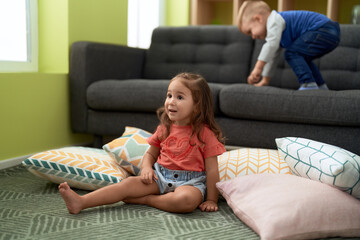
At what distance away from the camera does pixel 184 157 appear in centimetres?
155

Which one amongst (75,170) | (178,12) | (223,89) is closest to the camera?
(75,170)

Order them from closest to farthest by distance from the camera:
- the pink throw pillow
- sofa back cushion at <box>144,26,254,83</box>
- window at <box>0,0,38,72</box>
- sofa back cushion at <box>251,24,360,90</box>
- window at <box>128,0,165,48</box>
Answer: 1. the pink throw pillow
2. window at <box>0,0,38,72</box>
3. sofa back cushion at <box>251,24,360,90</box>
4. sofa back cushion at <box>144,26,254,83</box>
5. window at <box>128,0,165,48</box>

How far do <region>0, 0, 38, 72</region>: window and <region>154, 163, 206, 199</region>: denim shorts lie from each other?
53.3 inches

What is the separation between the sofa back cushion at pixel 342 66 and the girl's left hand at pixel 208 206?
4.93 ft

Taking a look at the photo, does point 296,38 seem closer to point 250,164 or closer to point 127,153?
point 250,164

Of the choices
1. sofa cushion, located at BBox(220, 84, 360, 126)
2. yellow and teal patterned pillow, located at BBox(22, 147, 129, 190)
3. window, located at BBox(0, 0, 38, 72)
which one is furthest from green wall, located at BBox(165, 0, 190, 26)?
yellow and teal patterned pillow, located at BBox(22, 147, 129, 190)

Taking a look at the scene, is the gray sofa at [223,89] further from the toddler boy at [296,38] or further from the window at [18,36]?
the window at [18,36]

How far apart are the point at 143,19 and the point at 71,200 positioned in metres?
2.87

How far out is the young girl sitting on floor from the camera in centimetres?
150

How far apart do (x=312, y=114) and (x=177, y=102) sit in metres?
0.81

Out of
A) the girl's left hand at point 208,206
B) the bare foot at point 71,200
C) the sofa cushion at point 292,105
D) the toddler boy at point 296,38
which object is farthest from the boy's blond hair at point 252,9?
the bare foot at point 71,200

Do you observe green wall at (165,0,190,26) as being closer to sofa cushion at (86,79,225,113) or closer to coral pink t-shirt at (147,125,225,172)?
sofa cushion at (86,79,225,113)

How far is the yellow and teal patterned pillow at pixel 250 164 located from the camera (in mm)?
1683

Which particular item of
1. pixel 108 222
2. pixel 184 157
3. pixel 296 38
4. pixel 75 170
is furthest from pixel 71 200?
pixel 296 38
